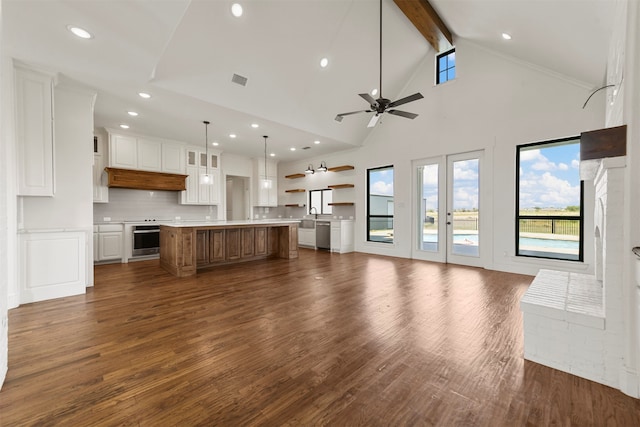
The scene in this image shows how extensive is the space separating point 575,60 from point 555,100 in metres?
0.79

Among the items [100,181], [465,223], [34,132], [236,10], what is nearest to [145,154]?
[100,181]

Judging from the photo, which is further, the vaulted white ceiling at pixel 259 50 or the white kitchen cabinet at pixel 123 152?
the white kitchen cabinet at pixel 123 152

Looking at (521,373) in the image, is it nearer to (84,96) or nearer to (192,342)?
(192,342)

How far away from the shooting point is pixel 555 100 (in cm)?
443

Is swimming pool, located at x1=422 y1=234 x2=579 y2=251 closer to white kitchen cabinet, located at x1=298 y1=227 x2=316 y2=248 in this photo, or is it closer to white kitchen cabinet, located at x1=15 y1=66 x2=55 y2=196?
white kitchen cabinet, located at x1=298 y1=227 x2=316 y2=248

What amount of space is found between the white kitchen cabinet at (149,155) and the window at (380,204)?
17.4 feet

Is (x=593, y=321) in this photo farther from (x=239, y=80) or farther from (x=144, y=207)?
(x=144, y=207)

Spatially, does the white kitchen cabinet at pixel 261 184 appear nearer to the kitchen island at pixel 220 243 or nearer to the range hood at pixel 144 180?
the range hood at pixel 144 180

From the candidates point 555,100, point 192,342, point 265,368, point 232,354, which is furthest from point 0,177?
point 555,100

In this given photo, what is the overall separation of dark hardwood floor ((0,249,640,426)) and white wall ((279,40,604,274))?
204cm

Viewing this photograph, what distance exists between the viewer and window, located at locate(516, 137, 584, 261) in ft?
14.3

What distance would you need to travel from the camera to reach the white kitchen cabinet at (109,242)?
573 cm

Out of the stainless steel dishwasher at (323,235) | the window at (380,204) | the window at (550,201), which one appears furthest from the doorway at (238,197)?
the window at (550,201)

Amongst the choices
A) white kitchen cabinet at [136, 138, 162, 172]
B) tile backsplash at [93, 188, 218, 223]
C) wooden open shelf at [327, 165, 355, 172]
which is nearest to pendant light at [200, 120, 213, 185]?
white kitchen cabinet at [136, 138, 162, 172]
